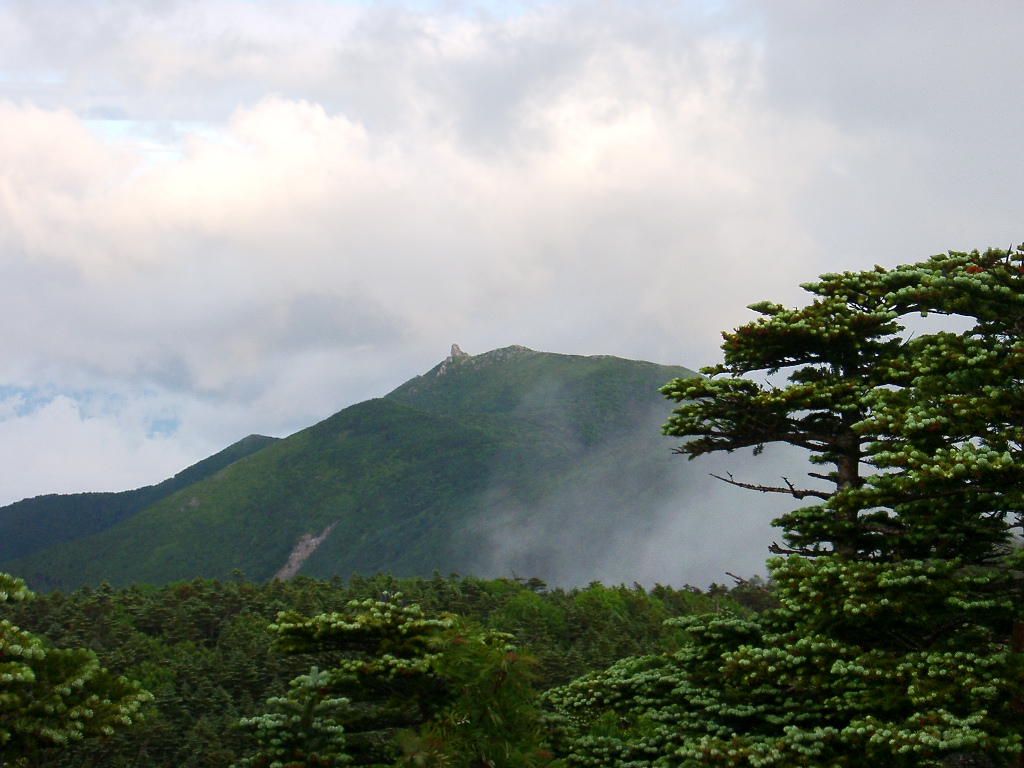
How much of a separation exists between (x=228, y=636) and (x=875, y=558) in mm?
69484

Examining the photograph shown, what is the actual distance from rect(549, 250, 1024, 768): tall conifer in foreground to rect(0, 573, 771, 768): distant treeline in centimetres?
A: 2045

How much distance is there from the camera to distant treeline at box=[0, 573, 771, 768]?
53125 mm

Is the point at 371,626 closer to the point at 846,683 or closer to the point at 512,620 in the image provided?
the point at 846,683

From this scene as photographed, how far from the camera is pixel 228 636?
76625 mm

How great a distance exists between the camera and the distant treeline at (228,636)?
2092 inches

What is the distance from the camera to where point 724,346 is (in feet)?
70.0

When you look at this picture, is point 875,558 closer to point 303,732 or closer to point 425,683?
point 425,683

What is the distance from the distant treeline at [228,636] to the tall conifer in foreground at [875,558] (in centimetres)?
→ 2045

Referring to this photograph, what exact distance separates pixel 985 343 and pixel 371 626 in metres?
13.7

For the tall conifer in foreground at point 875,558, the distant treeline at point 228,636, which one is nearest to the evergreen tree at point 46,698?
the tall conifer in foreground at point 875,558

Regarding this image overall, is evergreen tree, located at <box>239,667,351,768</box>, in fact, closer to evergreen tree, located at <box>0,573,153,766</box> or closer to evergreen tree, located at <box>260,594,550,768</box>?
evergreen tree, located at <box>260,594,550,768</box>

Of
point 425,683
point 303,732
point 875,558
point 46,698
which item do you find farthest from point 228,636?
point 875,558

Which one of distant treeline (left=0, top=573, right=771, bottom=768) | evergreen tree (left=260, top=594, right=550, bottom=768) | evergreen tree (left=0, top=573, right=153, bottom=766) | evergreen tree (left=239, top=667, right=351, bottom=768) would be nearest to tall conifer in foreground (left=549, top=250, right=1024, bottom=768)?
evergreen tree (left=260, top=594, right=550, bottom=768)

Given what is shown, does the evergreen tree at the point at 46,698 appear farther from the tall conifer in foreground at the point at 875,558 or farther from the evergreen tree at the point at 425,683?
the tall conifer in foreground at the point at 875,558
